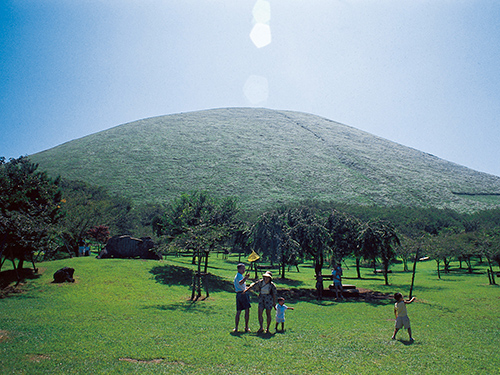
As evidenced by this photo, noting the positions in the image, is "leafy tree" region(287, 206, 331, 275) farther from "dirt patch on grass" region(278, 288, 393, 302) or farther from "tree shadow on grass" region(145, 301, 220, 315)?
"tree shadow on grass" region(145, 301, 220, 315)

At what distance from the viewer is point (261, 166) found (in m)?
126

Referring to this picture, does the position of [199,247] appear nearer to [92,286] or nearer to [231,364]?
[92,286]

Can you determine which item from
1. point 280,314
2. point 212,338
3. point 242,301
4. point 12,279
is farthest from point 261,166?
point 212,338

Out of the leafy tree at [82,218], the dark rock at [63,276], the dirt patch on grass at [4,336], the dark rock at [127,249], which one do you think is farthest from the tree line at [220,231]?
the dirt patch on grass at [4,336]

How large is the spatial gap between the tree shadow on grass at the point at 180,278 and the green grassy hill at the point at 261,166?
6726 centimetres

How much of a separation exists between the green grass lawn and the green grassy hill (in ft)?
255

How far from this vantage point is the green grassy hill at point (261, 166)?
342ft

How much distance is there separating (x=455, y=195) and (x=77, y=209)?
12606 cm

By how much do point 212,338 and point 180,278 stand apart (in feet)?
50.5

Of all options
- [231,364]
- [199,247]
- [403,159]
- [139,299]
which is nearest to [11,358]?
[231,364]

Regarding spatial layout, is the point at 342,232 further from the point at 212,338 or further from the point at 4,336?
the point at 4,336

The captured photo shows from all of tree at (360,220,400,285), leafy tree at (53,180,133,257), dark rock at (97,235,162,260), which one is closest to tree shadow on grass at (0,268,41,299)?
leafy tree at (53,180,133,257)

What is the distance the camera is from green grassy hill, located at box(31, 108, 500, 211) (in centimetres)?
10431

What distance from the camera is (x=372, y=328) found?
40.0ft
